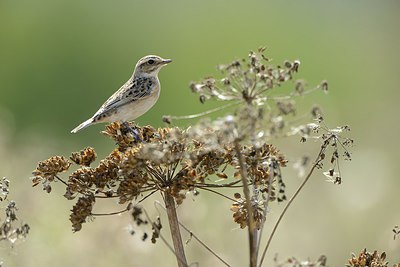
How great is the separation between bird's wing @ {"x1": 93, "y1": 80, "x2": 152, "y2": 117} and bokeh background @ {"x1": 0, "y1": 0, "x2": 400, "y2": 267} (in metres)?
1.08

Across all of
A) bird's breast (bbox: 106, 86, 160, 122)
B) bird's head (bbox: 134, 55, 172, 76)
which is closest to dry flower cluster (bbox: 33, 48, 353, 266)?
bird's breast (bbox: 106, 86, 160, 122)

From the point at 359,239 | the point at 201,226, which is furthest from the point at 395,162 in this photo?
the point at 201,226

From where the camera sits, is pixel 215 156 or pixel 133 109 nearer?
pixel 215 156

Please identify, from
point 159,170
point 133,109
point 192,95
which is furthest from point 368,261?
point 192,95

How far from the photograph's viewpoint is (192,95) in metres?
18.8

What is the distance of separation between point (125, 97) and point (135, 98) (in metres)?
0.10

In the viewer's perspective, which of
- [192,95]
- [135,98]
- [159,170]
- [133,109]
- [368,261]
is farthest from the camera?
[192,95]

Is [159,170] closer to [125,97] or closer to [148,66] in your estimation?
[125,97]

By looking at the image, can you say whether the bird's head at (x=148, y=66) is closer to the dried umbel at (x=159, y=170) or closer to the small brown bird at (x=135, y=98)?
the small brown bird at (x=135, y=98)

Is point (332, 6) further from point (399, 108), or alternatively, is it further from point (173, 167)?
point (173, 167)

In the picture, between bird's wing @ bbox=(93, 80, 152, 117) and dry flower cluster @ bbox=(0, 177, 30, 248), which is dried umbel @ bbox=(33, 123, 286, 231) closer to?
dry flower cluster @ bbox=(0, 177, 30, 248)

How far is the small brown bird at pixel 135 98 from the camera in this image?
24.9ft

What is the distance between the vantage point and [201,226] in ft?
27.5

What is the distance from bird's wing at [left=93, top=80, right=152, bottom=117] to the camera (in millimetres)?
7656
